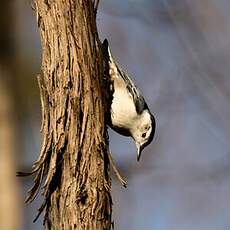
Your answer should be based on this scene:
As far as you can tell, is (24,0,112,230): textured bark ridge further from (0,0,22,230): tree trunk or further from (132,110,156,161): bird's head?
(132,110,156,161): bird's head

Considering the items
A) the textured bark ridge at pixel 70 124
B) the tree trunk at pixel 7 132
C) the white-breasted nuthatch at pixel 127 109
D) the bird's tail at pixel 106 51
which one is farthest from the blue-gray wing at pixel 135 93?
the tree trunk at pixel 7 132

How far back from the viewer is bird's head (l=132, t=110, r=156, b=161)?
13.8 feet

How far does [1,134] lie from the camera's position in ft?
8.73

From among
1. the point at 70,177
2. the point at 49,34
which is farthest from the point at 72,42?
the point at 70,177

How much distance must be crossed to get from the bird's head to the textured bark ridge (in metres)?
1.35

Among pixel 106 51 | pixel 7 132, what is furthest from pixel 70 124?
pixel 106 51

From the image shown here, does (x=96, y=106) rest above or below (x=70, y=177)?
above

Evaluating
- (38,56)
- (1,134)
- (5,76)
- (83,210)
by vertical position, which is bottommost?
(83,210)

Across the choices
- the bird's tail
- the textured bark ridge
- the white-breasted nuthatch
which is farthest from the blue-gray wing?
the textured bark ridge

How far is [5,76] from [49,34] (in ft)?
0.83

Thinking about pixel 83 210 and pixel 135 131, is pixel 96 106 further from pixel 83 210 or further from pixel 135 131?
pixel 135 131

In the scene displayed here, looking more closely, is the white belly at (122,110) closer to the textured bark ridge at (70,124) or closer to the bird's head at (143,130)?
the bird's head at (143,130)

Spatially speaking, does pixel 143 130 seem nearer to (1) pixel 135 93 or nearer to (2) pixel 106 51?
(1) pixel 135 93

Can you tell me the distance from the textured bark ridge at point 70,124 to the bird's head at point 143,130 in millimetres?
1350
